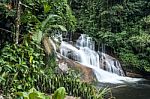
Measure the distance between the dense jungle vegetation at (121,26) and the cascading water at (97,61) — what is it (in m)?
1.50

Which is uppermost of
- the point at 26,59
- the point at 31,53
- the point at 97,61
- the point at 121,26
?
the point at 121,26

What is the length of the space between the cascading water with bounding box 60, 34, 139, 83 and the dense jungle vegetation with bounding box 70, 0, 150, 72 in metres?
1.50

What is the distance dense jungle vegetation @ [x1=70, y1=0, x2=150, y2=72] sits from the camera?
2017 centimetres

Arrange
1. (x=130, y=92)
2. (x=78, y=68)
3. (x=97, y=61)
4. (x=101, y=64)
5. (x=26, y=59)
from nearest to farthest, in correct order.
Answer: (x=26, y=59)
(x=130, y=92)
(x=78, y=68)
(x=101, y=64)
(x=97, y=61)

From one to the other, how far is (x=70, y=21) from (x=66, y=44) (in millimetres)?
5648

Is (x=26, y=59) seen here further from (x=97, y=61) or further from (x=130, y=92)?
(x=97, y=61)

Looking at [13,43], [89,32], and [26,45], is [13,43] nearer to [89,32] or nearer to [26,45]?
[26,45]

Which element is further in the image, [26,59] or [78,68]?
[78,68]

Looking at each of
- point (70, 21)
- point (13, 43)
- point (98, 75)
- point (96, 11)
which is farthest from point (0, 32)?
point (96, 11)

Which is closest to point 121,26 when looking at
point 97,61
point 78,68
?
point 97,61

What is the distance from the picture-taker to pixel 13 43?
854 centimetres

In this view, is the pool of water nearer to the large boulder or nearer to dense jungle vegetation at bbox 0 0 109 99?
the large boulder

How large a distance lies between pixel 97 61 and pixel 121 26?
225 inches

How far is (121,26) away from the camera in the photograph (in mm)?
22891
